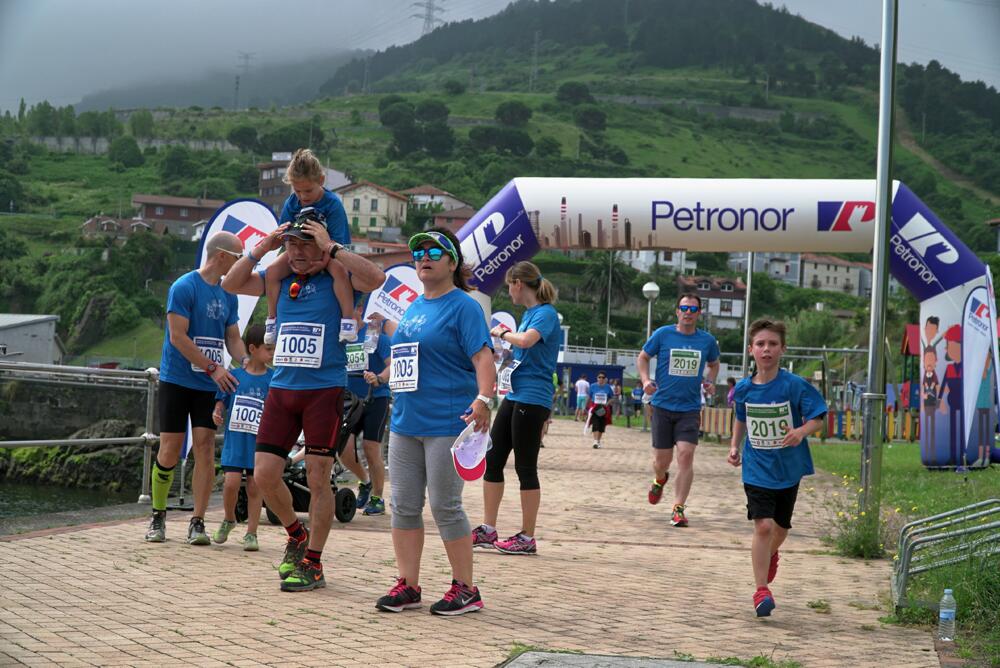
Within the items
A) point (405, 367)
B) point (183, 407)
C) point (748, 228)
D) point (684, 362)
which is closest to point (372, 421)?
point (684, 362)

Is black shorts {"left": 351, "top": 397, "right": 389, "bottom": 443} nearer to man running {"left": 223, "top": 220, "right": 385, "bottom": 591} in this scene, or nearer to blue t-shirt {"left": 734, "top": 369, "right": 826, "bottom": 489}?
man running {"left": 223, "top": 220, "right": 385, "bottom": 591}

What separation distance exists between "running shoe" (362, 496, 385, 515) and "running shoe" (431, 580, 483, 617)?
471cm

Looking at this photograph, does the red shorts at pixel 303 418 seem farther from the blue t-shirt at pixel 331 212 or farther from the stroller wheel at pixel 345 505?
the stroller wheel at pixel 345 505

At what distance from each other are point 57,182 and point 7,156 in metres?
6.80

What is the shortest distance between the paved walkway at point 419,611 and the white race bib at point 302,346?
1203mm

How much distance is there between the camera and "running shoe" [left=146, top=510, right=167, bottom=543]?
7844 mm

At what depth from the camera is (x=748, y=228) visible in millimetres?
15562

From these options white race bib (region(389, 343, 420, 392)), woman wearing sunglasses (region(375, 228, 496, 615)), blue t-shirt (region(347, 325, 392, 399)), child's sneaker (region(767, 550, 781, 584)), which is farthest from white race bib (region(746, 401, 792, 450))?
blue t-shirt (region(347, 325, 392, 399))

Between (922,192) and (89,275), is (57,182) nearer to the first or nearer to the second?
(89,275)

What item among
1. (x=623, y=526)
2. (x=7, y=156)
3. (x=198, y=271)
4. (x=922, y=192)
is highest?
(x=7, y=156)

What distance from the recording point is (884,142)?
9.55 metres

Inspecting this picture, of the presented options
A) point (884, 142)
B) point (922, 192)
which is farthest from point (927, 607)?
point (922, 192)

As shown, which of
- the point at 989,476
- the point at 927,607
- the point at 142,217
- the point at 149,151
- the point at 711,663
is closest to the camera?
the point at 711,663

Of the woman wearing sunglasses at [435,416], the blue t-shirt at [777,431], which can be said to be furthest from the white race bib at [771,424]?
the woman wearing sunglasses at [435,416]
